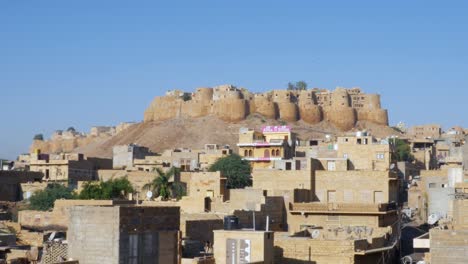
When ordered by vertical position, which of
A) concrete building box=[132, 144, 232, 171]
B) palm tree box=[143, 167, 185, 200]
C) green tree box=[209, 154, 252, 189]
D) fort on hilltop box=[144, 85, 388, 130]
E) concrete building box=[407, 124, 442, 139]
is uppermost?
fort on hilltop box=[144, 85, 388, 130]

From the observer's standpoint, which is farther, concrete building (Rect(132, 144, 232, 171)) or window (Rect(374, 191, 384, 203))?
concrete building (Rect(132, 144, 232, 171))

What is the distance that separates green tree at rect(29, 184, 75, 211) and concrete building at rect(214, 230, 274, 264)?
82.1ft

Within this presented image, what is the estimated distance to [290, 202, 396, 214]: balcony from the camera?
24.9 meters

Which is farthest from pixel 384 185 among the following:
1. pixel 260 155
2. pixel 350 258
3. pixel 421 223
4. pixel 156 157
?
pixel 156 157

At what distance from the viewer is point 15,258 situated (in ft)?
56.3

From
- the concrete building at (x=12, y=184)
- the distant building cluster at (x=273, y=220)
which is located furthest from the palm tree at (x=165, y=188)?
the concrete building at (x=12, y=184)

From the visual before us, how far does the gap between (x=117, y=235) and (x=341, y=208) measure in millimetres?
12194

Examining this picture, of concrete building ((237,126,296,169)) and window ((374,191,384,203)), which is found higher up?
concrete building ((237,126,296,169))

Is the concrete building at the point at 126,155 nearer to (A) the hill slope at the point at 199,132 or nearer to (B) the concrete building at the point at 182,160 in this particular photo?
(B) the concrete building at the point at 182,160

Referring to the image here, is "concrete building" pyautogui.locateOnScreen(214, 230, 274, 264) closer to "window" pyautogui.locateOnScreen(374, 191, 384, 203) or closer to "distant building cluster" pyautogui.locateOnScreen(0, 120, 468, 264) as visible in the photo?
"distant building cluster" pyautogui.locateOnScreen(0, 120, 468, 264)

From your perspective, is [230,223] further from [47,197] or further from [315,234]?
[47,197]

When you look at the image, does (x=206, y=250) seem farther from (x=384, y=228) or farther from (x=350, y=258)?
(x=384, y=228)

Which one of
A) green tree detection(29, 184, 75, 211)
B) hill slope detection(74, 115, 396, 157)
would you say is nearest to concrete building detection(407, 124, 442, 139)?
hill slope detection(74, 115, 396, 157)

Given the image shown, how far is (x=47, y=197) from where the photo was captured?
44031mm
